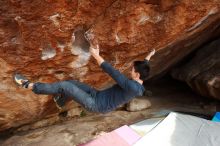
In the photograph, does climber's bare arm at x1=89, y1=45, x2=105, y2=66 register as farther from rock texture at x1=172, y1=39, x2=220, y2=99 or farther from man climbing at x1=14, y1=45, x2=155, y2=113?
rock texture at x1=172, y1=39, x2=220, y2=99

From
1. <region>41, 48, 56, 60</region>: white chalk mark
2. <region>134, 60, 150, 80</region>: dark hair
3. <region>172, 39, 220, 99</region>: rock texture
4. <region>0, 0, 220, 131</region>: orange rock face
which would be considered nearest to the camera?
<region>134, 60, 150, 80</region>: dark hair

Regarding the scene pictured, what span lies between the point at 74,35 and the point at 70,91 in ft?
3.91

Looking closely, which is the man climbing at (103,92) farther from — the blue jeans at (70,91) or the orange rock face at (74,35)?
the orange rock face at (74,35)

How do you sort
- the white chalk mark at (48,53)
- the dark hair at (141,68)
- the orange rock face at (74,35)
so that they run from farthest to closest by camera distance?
the white chalk mark at (48,53)
the orange rock face at (74,35)
the dark hair at (141,68)

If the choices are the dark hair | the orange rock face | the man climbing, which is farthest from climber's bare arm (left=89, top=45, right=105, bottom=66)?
the orange rock face

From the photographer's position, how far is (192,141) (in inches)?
227

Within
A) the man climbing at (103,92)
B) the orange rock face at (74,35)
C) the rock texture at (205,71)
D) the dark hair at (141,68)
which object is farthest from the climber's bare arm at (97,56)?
the rock texture at (205,71)

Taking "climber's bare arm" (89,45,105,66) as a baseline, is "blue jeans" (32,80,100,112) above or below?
below

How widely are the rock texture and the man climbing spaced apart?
14.0ft

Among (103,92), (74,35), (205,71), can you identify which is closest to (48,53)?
(74,35)

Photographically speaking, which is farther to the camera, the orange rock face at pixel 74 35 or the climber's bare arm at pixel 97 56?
the orange rock face at pixel 74 35

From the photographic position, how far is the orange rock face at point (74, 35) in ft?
17.6

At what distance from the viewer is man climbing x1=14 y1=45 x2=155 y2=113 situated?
15.6 ft

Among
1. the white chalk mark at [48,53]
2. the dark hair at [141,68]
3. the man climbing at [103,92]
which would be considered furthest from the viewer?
the white chalk mark at [48,53]
